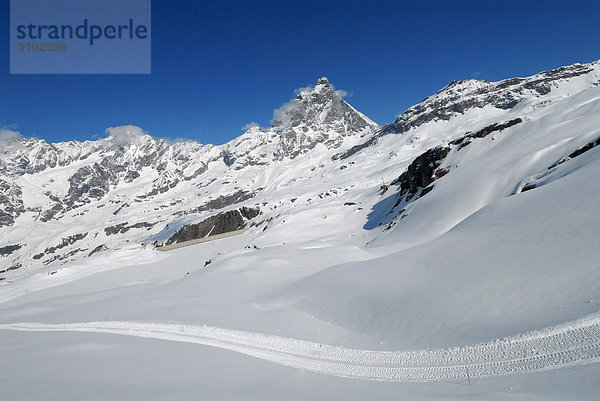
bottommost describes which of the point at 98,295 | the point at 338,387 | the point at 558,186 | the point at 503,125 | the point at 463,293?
the point at 98,295

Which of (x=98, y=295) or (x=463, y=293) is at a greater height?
(x=463, y=293)

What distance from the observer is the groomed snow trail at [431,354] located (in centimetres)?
705

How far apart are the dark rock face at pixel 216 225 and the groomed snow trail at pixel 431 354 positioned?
87.5 meters

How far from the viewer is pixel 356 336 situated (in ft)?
37.2

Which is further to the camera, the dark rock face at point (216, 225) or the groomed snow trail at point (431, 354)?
the dark rock face at point (216, 225)

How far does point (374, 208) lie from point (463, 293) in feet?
143

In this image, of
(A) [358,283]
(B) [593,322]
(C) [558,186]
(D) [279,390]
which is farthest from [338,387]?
(C) [558,186]

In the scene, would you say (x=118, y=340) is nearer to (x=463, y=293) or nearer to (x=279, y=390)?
(x=279, y=390)

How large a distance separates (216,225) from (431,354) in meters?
96.7

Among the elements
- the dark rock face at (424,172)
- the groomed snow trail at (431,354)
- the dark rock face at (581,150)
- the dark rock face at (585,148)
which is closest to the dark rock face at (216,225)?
the dark rock face at (424,172)

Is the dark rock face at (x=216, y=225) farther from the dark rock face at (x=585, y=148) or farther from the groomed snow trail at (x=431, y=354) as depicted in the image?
the groomed snow trail at (x=431, y=354)

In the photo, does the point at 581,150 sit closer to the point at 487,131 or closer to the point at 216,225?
the point at 487,131

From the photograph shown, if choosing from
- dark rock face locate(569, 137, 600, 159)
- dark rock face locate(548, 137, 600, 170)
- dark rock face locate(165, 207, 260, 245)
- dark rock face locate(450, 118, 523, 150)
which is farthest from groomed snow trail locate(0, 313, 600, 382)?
dark rock face locate(165, 207, 260, 245)

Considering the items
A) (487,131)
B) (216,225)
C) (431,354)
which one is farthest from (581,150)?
(216,225)
